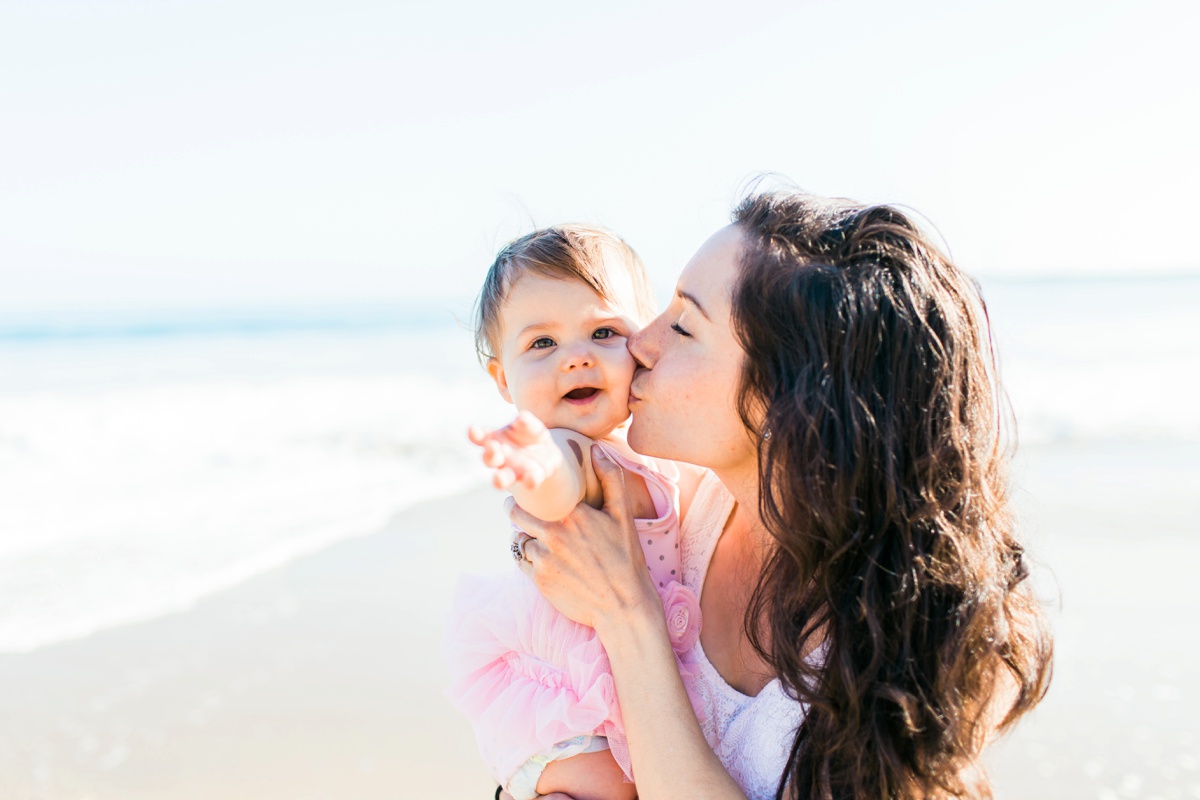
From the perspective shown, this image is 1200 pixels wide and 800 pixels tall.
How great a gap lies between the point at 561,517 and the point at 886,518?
74 centimetres

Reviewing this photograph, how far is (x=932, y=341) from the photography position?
1.96 meters

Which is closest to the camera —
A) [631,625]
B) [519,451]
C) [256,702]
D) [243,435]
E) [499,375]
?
[519,451]

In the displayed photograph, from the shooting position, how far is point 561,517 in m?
2.23

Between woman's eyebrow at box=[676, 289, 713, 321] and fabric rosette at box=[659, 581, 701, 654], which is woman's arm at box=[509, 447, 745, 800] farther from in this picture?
woman's eyebrow at box=[676, 289, 713, 321]

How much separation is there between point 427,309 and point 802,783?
1169 inches

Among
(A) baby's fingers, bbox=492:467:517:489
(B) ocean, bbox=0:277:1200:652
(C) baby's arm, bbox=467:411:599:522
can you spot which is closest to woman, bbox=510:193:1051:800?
(C) baby's arm, bbox=467:411:599:522

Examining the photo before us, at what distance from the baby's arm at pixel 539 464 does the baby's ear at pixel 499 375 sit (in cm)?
40

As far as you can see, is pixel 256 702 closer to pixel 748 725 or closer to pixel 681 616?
pixel 681 616

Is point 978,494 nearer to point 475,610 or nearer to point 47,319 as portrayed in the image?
point 475,610

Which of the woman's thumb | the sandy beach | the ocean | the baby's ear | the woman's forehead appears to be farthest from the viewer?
the ocean

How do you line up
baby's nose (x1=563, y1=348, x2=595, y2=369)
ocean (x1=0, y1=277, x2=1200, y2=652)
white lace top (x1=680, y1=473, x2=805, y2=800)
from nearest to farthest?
1. white lace top (x1=680, y1=473, x2=805, y2=800)
2. baby's nose (x1=563, y1=348, x2=595, y2=369)
3. ocean (x1=0, y1=277, x2=1200, y2=652)

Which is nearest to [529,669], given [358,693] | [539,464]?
[539,464]

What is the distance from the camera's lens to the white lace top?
2102 mm

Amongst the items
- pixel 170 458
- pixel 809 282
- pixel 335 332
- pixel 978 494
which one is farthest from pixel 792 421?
pixel 335 332
